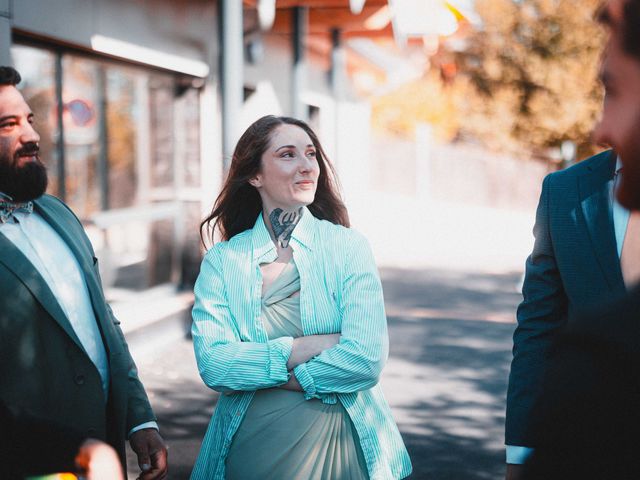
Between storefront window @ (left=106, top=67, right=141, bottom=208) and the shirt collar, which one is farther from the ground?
storefront window @ (left=106, top=67, right=141, bottom=208)

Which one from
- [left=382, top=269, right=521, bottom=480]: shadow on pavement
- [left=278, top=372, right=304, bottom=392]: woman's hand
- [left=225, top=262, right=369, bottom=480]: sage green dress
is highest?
[left=278, top=372, right=304, bottom=392]: woman's hand

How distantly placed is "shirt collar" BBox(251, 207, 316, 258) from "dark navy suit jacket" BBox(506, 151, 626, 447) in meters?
0.78

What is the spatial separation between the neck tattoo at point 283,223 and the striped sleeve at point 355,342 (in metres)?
0.23

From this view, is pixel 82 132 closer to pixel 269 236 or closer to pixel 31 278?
pixel 269 236

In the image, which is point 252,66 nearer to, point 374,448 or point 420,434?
point 420,434

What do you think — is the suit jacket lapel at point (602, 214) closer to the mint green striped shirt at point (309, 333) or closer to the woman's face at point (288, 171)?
the mint green striped shirt at point (309, 333)

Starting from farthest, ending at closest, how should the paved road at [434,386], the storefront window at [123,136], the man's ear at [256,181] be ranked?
the storefront window at [123,136]
the paved road at [434,386]
the man's ear at [256,181]

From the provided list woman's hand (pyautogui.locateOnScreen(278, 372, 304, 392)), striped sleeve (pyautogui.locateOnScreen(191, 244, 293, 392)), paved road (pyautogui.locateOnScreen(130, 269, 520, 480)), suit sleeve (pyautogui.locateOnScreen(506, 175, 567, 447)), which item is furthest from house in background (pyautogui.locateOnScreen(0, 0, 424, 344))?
suit sleeve (pyautogui.locateOnScreen(506, 175, 567, 447))

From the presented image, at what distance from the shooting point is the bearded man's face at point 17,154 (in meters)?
2.48

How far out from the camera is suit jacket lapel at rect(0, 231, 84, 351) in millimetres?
Result: 2293

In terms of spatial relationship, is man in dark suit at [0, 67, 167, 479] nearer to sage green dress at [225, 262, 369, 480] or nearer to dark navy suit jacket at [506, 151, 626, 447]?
sage green dress at [225, 262, 369, 480]

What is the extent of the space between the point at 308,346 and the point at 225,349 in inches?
10.7

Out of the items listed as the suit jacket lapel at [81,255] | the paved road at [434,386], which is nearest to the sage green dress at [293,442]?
the suit jacket lapel at [81,255]

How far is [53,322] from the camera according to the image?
7.63 feet
